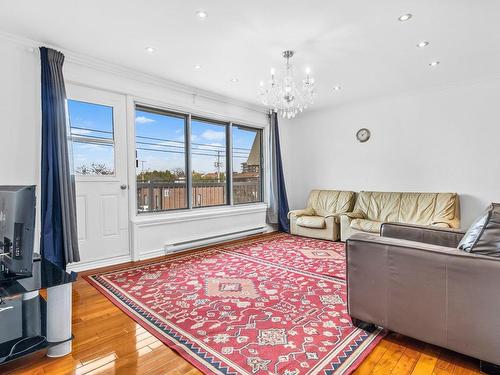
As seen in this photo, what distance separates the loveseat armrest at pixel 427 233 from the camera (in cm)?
231

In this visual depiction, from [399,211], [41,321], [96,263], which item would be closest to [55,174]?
[96,263]

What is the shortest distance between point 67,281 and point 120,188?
2.20 m

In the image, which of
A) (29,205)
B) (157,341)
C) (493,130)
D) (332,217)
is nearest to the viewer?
(29,205)

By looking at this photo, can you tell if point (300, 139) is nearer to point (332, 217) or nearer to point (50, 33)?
point (332, 217)

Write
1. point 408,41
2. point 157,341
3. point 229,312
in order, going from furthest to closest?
point 408,41, point 229,312, point 157,341

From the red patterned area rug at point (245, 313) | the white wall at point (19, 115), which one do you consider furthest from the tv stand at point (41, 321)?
the white wall at point (19, 115)

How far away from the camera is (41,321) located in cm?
190

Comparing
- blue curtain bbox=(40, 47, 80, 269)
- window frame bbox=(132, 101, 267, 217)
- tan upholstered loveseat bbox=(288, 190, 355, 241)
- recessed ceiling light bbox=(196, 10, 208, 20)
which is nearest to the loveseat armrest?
tan upholstered loveseat bbox=(288, 190, 355, 241)

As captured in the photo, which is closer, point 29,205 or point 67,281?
point 29,205

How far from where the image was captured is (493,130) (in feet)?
13.7

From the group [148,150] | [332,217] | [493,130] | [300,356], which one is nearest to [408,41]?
[493,130]

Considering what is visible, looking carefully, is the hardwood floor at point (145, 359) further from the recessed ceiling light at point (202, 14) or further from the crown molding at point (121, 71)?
the crown molding at point (121, 71)

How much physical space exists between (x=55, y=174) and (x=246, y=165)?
3.39 meters

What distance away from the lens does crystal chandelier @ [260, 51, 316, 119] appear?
10.8ft
